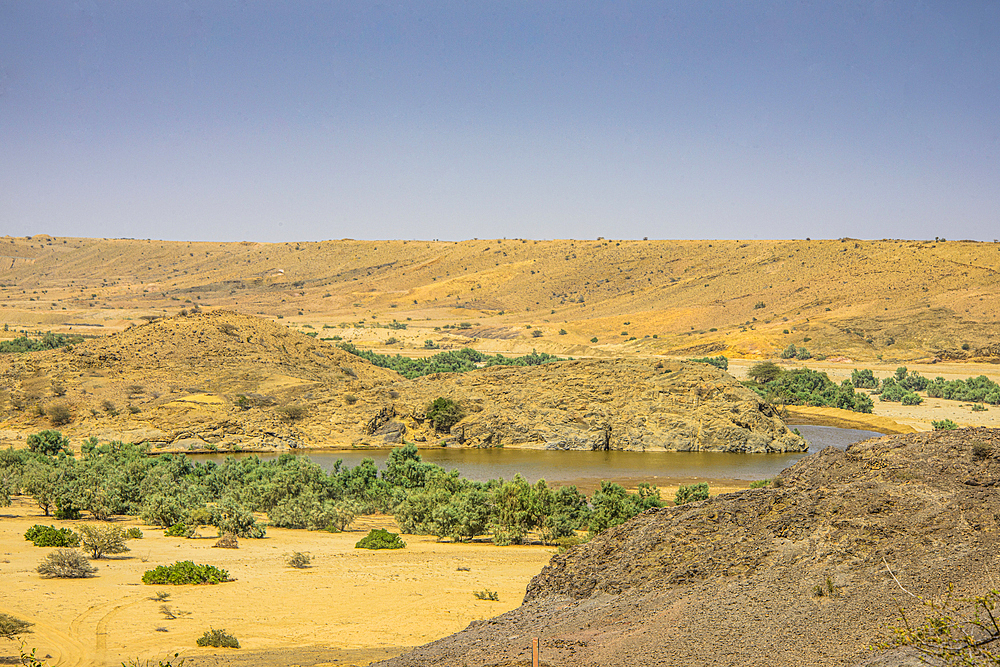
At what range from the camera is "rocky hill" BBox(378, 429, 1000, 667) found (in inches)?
318

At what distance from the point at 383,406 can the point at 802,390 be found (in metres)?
29.5

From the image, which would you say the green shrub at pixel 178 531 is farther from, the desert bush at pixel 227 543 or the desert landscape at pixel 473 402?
the desert bush at pixel 227 543

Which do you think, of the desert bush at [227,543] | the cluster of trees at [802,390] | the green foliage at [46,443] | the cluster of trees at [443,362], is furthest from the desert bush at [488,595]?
the cluster of trees at [443,362]

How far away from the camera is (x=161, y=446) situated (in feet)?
→ 128

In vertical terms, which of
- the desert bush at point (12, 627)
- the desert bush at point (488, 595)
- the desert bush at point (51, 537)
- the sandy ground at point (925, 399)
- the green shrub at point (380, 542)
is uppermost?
the desert bush at point (12, 627)

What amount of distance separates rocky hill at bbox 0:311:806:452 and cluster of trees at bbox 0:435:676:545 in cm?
1116

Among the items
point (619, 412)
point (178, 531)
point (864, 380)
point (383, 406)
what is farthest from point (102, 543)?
point (864, 380)

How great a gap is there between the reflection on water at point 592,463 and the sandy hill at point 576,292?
42069 millimetres

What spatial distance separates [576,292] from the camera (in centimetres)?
12300

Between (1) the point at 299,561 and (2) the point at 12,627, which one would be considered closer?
(2) the point at 12,627

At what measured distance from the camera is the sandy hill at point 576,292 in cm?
8400

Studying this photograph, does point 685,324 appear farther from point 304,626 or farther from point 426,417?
point 304,626

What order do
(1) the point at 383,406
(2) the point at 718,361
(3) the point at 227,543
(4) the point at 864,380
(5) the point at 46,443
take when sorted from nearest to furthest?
(3) the point at 227,543 → (5) the point at 46,443 → (1) the point at 383,406 → (4) the point at 864,380 → (2) the point at 718,361

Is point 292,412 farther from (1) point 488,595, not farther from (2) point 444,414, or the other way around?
(1) point 488,595
